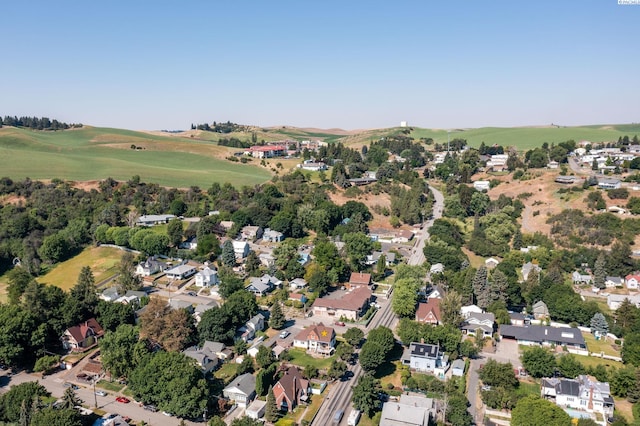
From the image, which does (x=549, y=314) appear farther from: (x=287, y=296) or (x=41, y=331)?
(x=41, y=331)

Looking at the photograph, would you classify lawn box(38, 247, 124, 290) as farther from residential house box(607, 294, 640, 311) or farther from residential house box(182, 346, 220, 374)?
residential house box(607, 294, 640, 311)

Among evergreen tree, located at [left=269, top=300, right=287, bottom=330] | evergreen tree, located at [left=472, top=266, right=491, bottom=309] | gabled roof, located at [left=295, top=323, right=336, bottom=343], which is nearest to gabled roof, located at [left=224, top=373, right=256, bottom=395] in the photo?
gabled roof, located at [left=295, top=323, right=336, bottom=343]

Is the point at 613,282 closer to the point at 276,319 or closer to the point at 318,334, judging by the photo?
the point at 318,334

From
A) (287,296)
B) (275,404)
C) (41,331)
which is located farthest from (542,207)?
(41,331)

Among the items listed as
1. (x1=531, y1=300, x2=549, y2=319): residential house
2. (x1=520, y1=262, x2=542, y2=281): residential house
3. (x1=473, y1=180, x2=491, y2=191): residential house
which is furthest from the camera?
(x1=473, y1=180, x2=491, y2=191): residential house

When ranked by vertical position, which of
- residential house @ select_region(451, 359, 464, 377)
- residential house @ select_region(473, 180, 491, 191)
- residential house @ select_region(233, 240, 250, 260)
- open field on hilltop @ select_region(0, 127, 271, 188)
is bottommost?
residential house @ select_region(451, 359, 464, 377)

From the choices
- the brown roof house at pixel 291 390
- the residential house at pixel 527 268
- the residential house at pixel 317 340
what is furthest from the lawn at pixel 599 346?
the brown roof house at pixel 291 390

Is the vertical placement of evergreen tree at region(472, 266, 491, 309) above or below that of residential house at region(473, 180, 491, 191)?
below
